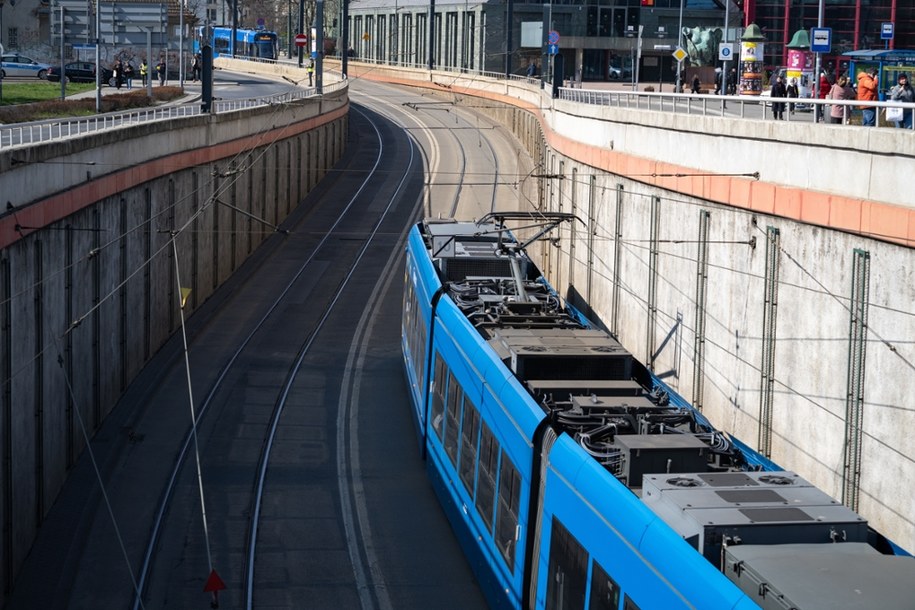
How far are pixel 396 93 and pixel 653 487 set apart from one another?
7996 cm

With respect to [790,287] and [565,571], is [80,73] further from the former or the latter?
[565,571]

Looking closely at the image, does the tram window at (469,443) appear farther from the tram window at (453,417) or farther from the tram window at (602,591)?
the tram window at (602,591)

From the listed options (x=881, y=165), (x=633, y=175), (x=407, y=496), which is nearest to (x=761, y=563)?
(x=881, y=165)

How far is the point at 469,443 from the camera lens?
54.1 ft

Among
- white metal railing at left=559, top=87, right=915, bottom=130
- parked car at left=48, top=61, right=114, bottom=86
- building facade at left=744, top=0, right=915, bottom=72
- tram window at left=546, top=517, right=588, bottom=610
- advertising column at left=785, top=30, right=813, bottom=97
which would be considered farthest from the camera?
parked car at left=48, top=61, right=114, bottom=86

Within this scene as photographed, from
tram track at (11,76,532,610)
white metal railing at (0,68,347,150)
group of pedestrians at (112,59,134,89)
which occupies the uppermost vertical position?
group of pedestrians at (112,59,134,89)

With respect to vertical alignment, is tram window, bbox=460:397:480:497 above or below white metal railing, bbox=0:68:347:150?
below

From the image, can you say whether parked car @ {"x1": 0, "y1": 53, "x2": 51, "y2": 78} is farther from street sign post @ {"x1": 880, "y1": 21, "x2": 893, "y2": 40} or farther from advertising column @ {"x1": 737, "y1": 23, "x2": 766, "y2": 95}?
advertising column @ {"x1": 737, "y1": 23, "x2": 766, "y2": 95}

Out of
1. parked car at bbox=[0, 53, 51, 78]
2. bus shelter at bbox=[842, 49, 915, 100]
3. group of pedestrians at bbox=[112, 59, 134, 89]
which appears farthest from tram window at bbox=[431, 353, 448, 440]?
parked car at bbox=[0, 53, 51, 78]

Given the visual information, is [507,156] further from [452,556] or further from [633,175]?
[452,556]

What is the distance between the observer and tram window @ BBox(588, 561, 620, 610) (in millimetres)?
10266

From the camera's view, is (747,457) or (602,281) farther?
(602,281)

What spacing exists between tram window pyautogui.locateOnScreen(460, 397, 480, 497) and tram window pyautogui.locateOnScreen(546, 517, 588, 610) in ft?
13.1

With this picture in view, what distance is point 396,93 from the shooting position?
3482 inches
